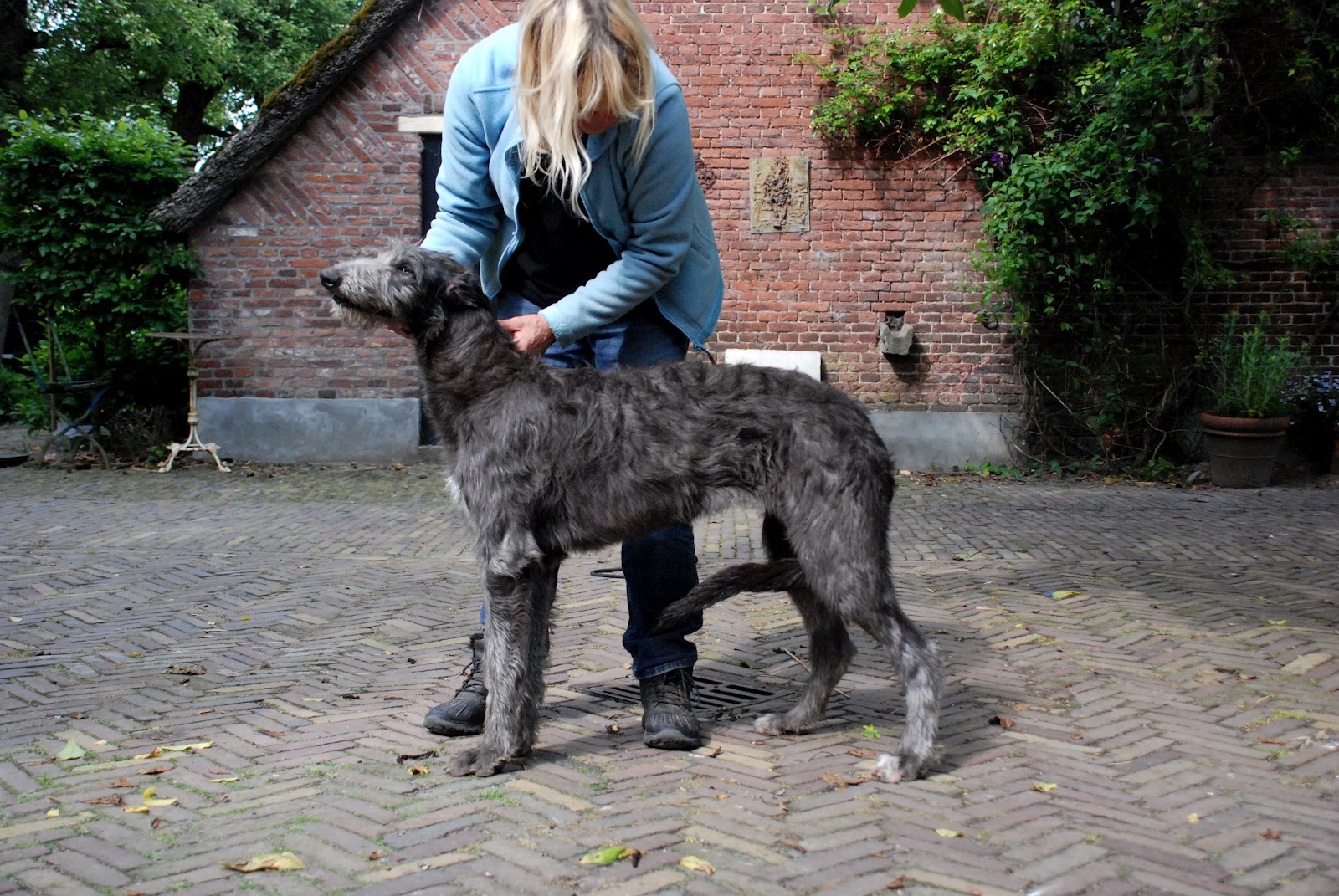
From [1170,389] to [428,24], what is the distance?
875 cm

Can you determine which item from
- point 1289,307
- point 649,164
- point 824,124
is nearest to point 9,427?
point 824,124

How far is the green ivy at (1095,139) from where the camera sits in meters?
10.4

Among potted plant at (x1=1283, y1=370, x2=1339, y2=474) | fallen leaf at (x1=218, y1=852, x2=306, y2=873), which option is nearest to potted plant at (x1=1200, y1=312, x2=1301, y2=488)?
potted plant at (x1=1283, y1=370, x2=1339, y2=474)

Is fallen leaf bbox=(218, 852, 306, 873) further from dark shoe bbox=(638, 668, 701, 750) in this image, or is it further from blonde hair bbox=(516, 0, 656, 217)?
blonde hair bbox=(516, 0, 656, 217)

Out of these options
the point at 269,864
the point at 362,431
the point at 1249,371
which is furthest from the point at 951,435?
the point at 269,864

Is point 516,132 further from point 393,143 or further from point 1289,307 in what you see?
point 1289,307

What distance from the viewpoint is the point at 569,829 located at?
2922 millimetres

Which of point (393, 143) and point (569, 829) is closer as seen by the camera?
point (569, 829)

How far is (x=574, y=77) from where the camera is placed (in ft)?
10.8

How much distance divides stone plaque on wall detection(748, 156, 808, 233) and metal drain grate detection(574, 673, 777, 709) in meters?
7.71

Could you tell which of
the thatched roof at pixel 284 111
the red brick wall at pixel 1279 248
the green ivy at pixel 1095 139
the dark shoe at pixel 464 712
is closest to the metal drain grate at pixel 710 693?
the dark shoe at pixel 464 712

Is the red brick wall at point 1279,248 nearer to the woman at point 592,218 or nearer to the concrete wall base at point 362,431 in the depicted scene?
the concrete wall base at point 362,431

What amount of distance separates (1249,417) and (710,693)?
8.36 meters

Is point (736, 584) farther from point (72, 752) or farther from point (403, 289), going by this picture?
point (72, 752)
